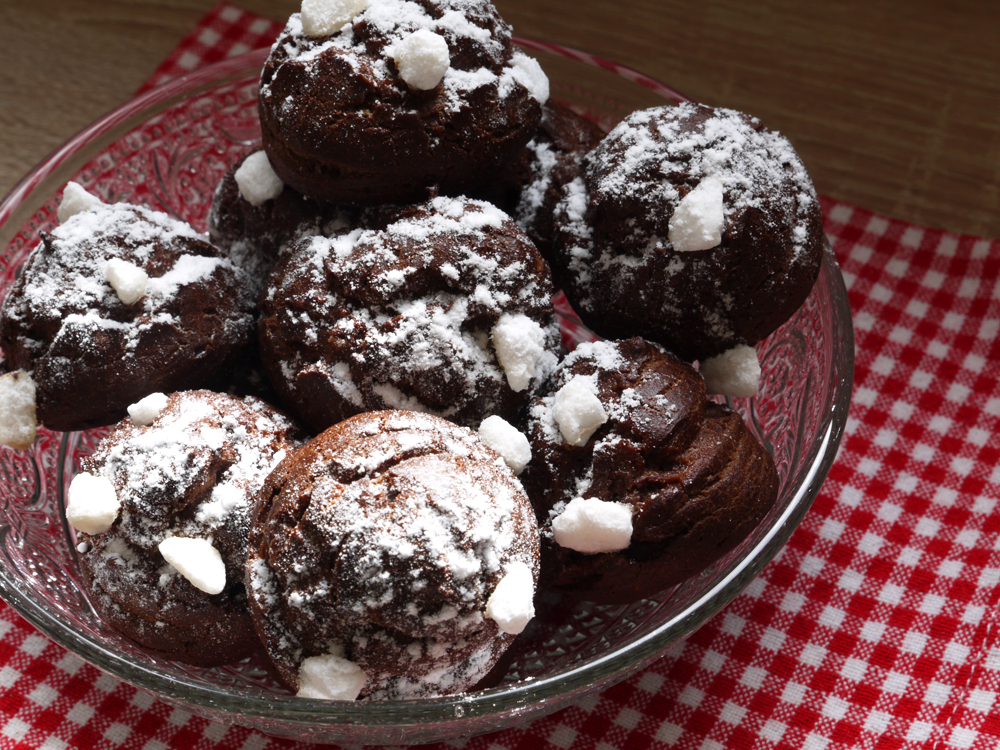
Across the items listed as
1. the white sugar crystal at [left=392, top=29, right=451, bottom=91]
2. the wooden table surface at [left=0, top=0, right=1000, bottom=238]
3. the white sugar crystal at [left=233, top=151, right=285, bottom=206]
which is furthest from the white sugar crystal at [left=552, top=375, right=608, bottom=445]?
the wooden table surface at [left=0, top=0, right=1000, bottom=238]

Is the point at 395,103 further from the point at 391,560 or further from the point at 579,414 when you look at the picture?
the point at 391,560

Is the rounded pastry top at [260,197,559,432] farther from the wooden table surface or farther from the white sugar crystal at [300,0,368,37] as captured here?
the wooden table surface

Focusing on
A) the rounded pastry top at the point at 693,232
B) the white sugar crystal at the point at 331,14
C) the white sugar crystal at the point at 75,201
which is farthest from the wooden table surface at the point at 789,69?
the white sugar crystal at the point at 331,14

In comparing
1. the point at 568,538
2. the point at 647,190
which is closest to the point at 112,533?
the point at 568,538

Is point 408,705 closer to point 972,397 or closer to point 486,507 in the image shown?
point 486,507

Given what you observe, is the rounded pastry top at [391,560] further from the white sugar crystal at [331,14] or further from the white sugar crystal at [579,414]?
the white sugar crystal at [331,14]

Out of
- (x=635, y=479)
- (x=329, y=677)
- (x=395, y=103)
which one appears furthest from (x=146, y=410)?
(x=635, y=479)
